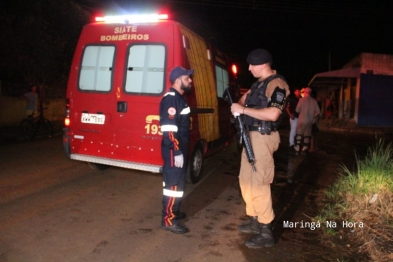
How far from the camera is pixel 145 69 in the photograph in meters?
5.27

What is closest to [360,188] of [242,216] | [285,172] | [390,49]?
[242,216]

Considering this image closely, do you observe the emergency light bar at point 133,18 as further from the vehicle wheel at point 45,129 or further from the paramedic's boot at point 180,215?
the vehicle wheel at point 45,129

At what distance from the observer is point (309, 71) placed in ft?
162

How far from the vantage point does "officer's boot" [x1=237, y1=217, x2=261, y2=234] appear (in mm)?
4027

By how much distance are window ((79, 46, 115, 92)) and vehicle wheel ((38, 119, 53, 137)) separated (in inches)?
263

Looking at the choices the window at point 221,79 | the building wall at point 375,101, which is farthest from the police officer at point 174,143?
the building wall at point 375,101

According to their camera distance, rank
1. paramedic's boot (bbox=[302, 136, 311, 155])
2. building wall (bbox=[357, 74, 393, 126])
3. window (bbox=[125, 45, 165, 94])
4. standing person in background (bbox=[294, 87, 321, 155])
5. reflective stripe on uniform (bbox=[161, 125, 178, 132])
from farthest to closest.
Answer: building wall (bbox=[357, 74, 393, 126]) < paramedic's boot (bbox=[302, 136, 311, 155]) < standing person in background (bbox=[294, 87, 321, 155]) < window (bbox=[125, 45, 165, 94]) < reflective stripe on uniform (bbox=[161, 125, 178, 132])

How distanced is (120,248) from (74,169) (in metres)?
3.62

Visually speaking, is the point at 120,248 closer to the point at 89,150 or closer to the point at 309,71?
the point at 89,150

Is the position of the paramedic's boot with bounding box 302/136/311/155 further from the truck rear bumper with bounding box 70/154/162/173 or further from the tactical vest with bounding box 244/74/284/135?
the tactical vest with bounding box 244/74/284/135

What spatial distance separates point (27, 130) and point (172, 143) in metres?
8.56

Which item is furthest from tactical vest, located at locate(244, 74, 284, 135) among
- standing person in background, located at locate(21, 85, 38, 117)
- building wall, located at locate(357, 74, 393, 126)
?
building wall, located at locate(357, 74, 393, 126)

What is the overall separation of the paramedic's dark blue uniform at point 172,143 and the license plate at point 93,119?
186 centimetres

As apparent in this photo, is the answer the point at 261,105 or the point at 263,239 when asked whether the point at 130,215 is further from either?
the point at 261,105
